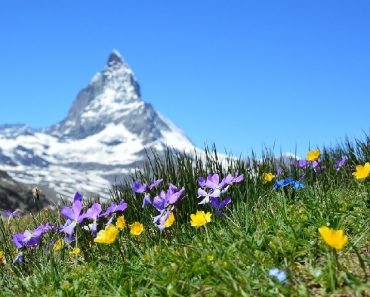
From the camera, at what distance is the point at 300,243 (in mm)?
4387

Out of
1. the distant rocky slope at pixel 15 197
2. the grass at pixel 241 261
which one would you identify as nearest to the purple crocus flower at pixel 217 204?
the grass at pixel 241 261

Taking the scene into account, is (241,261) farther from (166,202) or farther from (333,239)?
(166,202)

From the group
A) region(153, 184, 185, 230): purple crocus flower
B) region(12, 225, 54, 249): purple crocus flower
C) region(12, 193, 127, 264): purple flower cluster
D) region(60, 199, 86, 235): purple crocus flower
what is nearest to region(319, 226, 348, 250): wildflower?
region(153, 184, 185, 230): purple crocus flower

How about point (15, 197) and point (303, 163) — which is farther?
point (15, 197)

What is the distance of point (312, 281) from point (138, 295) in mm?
1251

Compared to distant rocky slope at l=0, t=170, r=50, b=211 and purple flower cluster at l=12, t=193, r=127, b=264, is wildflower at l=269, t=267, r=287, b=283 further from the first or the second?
distant rocky slope at l=0, t=170, r=50, b=211

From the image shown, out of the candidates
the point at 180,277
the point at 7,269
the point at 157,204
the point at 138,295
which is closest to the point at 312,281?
the point at 180,277

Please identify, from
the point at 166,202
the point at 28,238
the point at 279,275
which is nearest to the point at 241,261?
the point at 279,275

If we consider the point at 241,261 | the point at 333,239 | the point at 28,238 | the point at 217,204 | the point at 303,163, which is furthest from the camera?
the point at 303,163

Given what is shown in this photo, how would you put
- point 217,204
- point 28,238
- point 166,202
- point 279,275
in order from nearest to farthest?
point 279,275
point 166,202
point 217,204
point 28,238

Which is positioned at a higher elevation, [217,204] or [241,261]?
[217,204]

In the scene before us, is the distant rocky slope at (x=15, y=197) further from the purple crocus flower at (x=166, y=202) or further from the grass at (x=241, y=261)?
the grass at (x=241, y=261)

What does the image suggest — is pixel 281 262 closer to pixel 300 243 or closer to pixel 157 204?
pixel 300 243

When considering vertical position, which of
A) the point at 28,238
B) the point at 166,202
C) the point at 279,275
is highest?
the point at 166,202
